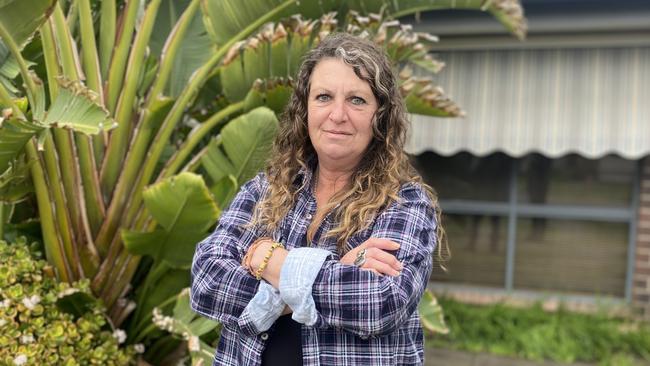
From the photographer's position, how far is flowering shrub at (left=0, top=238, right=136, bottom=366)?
237cm

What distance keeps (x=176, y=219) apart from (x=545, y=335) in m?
3.30

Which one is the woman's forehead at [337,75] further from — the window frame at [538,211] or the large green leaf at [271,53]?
the window frame at [538,211]

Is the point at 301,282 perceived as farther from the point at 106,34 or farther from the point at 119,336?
the point at 106,34

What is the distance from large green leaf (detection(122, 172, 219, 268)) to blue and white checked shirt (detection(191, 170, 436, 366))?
0.85 m

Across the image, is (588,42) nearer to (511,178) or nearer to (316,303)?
(511,178)

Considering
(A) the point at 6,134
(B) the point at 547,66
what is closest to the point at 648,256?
(B) the point at 547,66

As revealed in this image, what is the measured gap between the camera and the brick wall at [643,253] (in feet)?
16.8

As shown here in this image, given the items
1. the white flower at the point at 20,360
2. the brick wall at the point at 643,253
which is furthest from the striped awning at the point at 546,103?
the white flower at the point at 20,360

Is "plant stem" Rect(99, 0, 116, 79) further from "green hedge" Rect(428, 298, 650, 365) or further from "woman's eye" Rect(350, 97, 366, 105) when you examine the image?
"green hedge" Rect(428, 298, 650, 365)

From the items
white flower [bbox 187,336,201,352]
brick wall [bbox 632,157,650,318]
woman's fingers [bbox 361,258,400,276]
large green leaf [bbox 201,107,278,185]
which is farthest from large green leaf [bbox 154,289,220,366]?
brick wall [bbox 632,157,650,318]

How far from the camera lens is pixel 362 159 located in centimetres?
164

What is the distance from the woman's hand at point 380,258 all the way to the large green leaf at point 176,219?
1.17 metres

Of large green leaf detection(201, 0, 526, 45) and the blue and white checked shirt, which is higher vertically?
large green leaf detection(201, 0, 526, 45)

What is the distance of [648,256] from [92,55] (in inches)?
175
